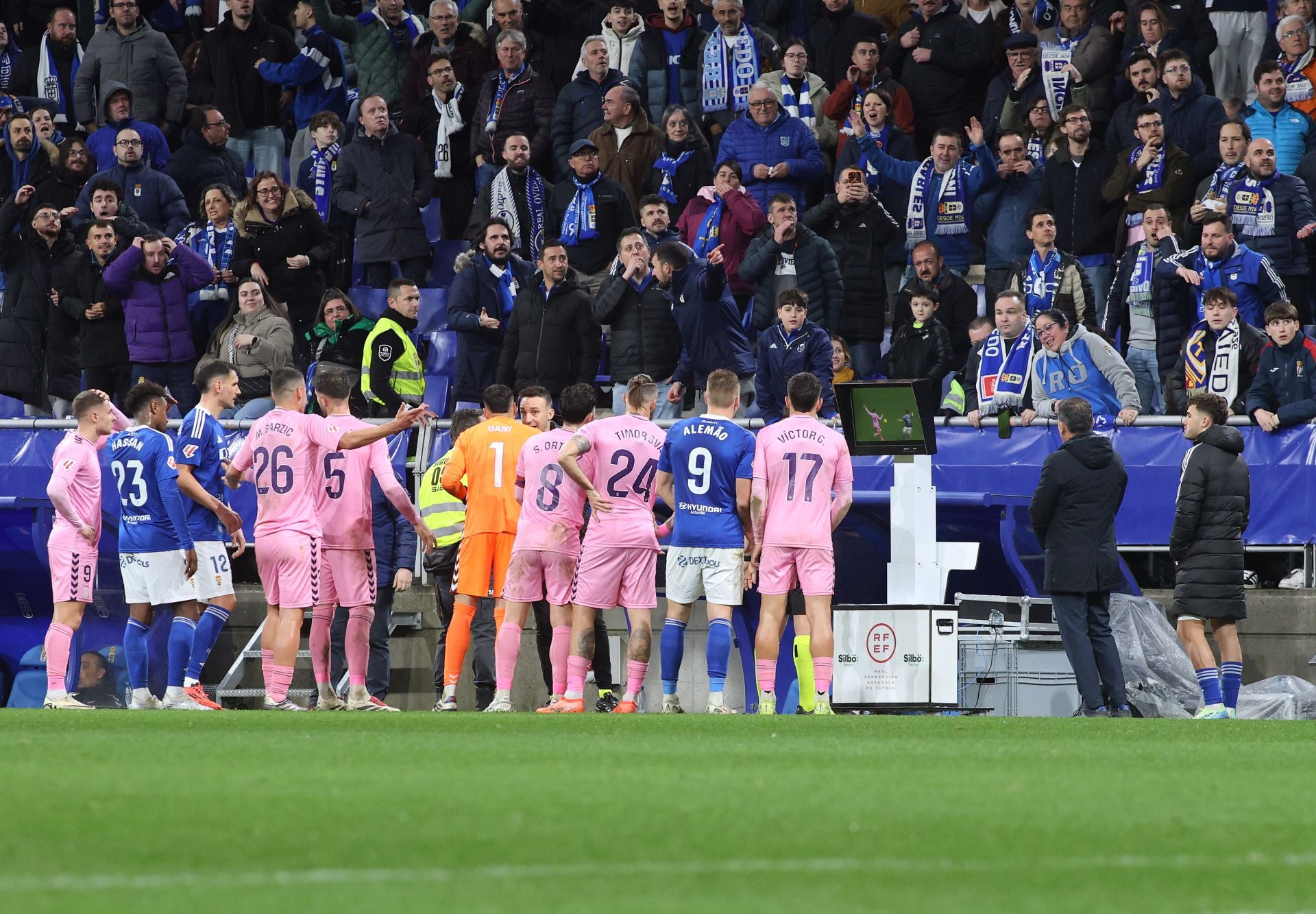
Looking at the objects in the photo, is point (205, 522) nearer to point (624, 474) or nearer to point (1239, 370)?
point (624, 474)

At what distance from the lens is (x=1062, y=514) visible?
42.0 feet

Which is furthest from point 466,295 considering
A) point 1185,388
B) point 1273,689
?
point 1273,689

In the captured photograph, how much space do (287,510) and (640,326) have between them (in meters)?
4.98

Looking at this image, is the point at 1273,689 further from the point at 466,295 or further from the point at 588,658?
the point at 466,295

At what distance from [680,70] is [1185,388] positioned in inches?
283

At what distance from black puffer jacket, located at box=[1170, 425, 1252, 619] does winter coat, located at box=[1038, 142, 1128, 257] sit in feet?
14.6

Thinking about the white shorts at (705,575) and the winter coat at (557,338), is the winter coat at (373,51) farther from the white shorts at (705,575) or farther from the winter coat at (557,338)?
the white shorts at (705,575)

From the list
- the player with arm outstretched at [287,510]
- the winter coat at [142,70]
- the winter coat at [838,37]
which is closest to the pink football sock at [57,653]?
the player with arm outstretched at [287,510]

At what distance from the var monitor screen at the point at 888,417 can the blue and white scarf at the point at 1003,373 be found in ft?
→ 6.35

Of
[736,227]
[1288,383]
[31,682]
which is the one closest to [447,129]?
[736,227]

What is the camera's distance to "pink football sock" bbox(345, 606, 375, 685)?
1288 centimetres

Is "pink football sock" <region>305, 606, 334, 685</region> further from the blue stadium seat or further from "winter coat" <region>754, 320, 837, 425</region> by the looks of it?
"winter coat" <region>754, 320, 837, 425</region>

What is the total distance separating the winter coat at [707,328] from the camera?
16.4m

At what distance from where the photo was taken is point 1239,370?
14.8 m
